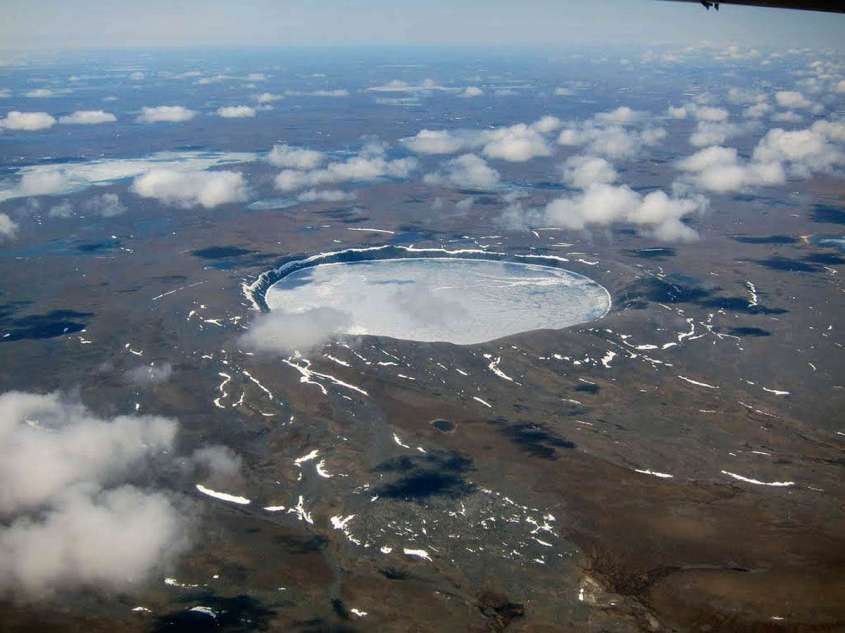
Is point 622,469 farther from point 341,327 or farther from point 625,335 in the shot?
point 341,327

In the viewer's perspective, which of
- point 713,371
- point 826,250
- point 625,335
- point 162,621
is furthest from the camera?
point 826,250

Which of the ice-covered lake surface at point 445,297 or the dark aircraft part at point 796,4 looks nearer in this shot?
the dark aircraft part at point 796,4

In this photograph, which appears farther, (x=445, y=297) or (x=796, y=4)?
(x=445, y=297)

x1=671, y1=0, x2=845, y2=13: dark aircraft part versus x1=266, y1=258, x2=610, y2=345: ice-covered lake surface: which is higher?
x1=671, y1=0, x2=845, y2=13: dark aircraft part

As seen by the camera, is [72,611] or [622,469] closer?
[72,611]

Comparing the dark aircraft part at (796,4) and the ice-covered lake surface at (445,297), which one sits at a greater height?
the dark aircraft part at (796,4)

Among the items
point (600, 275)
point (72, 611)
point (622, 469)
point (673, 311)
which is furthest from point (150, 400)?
point (600, 275)

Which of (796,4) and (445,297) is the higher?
(796,4)

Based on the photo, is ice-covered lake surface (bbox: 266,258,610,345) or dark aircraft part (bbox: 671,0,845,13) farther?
ice-covered lake surface (bbox: 266,258,610,345)
